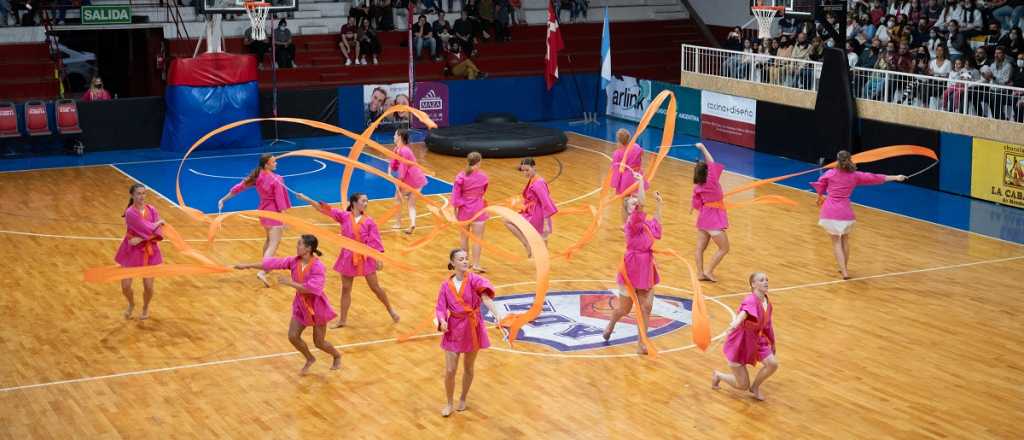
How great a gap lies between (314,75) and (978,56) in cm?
1767

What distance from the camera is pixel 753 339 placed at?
38.0 feet

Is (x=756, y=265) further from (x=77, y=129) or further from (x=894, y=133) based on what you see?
(x=77, y=129)

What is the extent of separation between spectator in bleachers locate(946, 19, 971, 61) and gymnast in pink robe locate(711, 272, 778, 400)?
49.8ft

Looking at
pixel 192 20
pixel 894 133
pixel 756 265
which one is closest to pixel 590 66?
pixel 192 20

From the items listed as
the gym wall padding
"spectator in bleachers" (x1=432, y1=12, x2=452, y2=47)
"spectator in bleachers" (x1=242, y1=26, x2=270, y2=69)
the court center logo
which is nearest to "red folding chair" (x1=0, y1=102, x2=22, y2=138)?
the gym wall padding

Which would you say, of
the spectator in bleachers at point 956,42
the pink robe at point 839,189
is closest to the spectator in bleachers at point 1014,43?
the spectator in bleachers at point 956,42

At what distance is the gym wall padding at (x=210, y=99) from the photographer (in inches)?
1091

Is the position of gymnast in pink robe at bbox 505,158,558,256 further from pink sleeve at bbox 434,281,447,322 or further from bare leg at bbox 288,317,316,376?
pink sleeve at bbox 434,281,447,322

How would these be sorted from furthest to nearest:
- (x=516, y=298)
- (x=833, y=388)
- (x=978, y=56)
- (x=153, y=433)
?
1. (x=978, y=56)
2. (x=516, y=298)
3. (x=833, y=388)
4. (x=153, y=433)

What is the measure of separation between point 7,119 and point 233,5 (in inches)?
221

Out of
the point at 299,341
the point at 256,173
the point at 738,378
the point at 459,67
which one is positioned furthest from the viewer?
the point at 459,67

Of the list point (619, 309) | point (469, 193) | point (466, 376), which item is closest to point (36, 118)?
point (469, 193)

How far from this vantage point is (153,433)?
1127 cm

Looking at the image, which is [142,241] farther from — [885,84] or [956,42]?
[956,42]
